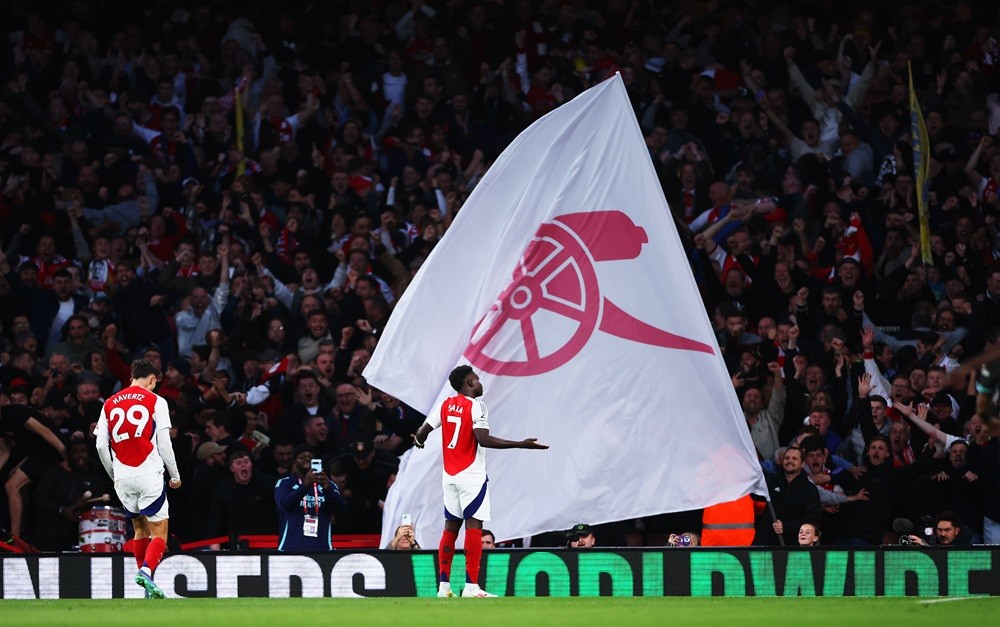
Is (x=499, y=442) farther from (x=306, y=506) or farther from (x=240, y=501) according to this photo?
(x=240, y=501)

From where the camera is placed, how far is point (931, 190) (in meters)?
20.5

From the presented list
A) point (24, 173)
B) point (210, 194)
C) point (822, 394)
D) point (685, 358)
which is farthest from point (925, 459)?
point (24, 173)

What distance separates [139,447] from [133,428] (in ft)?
0.56

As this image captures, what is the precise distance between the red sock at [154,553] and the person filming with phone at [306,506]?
1.82m

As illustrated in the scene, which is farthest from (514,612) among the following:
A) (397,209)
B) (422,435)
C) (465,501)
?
(397,209)

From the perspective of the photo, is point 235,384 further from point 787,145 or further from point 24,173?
point 787,145

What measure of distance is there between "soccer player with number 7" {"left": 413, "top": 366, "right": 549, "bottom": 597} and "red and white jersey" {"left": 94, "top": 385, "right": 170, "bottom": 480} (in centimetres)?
225

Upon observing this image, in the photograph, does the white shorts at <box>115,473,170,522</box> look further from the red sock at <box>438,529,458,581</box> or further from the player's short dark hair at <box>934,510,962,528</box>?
the player's short dark hair at <box>934,510,962,528</box>

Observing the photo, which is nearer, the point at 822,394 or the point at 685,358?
the point at 685,358

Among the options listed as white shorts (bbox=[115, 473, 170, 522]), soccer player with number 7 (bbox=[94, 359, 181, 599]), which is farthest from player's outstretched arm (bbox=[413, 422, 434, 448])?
white shorts (bbox=[115, 473, 170, 522])

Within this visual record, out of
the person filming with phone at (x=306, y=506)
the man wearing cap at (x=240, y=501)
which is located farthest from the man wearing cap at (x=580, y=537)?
the man wearing cap at (x=240, y=501)

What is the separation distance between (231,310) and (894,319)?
745cm

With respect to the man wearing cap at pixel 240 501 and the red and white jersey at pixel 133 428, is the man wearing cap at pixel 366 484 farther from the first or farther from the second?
the red and white jersey at pixel 133 428

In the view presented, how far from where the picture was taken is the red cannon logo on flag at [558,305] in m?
14.9
